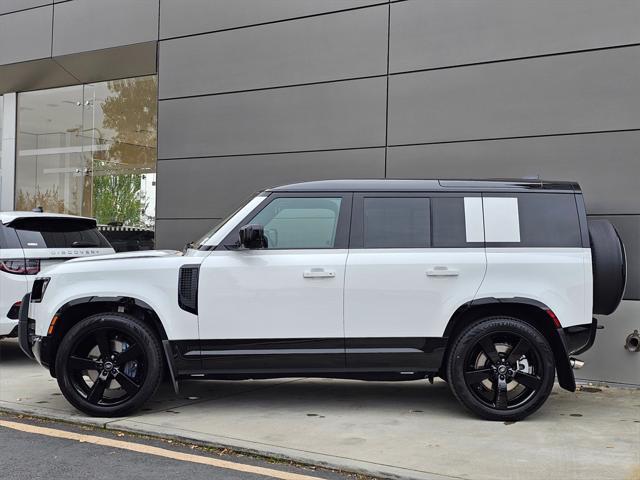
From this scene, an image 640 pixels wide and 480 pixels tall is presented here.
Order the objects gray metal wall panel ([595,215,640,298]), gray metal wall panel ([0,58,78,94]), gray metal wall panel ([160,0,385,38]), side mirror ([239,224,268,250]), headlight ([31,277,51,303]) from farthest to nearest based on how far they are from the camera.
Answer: gray metal wall panel ([0,58,78,94]) → gray metal wall panel ([160,0,385,38]) → gray metal wall panel ([595,215,640,298]) → headlight ([31,277,51,303]) → side mirror ([239,224,268,250])

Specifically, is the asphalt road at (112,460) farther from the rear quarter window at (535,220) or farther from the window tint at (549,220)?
the window tint at (549,220)

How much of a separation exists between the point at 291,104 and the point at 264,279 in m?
4.22

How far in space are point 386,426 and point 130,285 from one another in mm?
2378

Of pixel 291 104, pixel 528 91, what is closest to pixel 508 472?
pixel 528 91

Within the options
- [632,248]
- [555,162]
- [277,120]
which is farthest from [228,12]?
[632,248]

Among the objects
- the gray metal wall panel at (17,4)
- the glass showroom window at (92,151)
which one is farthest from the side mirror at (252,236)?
the gray metal wall panel at (17,4)

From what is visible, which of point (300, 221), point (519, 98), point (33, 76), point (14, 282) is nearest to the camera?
point (300, 221)

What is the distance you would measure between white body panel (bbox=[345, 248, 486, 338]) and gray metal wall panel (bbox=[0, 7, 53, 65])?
842 centimetres

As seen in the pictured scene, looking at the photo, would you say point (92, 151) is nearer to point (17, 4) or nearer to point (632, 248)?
point (17, 4)

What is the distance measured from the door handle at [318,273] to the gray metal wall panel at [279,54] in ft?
12.9

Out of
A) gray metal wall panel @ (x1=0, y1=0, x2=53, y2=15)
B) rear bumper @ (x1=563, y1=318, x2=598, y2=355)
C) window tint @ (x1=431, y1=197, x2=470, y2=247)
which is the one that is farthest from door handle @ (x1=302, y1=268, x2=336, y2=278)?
gray metal wall panel @ (x1=0, y1=0, x2=53, y2=15)

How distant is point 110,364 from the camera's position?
5879 millimetres

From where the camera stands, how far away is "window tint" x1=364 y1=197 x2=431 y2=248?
592 cm

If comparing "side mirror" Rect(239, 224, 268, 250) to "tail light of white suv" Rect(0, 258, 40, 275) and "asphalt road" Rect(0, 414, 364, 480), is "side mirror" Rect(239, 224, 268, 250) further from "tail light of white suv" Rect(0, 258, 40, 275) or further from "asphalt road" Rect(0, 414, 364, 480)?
"tail light of white suv" Rect(0, 258, 40, 275)
